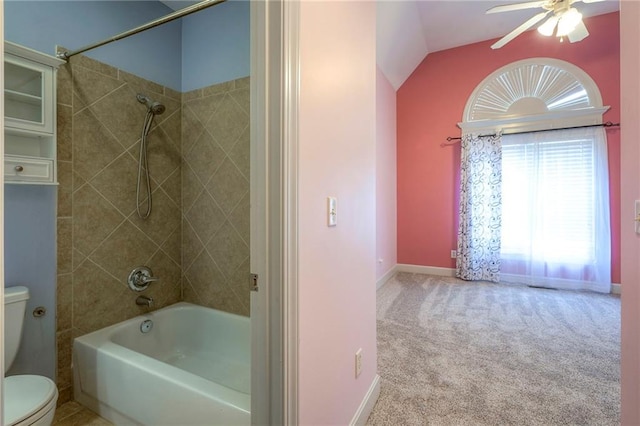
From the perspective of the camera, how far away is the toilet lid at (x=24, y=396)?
1.16 meters

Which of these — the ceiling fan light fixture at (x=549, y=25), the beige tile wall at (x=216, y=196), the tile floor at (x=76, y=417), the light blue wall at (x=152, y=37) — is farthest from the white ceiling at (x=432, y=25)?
the tile floor at (x=76, y=417)

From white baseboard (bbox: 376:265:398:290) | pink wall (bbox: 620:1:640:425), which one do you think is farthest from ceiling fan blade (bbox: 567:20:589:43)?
white baseboard (bbox: 376:265:398:290)

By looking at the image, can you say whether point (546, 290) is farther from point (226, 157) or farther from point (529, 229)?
point (226, 157)

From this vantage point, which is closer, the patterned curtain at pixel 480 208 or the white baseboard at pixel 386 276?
the white baseboard at pixel 386 276

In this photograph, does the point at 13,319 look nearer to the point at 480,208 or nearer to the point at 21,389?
the point at 21,389

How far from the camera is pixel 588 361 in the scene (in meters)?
2.09

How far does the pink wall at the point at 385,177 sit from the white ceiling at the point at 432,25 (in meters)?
0.34

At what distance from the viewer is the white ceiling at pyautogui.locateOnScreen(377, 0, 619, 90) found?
3295 millimetres

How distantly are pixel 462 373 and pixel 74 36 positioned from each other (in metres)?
3.22

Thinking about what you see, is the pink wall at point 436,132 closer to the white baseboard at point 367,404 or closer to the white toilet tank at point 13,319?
the white baseboard at point 367,404

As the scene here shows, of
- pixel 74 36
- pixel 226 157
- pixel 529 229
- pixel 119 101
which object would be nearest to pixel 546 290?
pixel 529 229

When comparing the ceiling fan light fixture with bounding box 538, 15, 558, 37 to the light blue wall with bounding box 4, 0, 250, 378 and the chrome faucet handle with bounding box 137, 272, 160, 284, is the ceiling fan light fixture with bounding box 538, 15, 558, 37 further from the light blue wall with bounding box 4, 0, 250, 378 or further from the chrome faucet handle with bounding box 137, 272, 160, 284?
the chrome faucet handle with bounding box 137, 272, 160, 284

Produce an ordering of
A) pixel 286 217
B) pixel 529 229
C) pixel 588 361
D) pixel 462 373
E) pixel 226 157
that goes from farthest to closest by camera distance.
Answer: pixel 529 229 → pixel 226 157 → pixel 588 361 → pixel 462 373 → pixel 286 217

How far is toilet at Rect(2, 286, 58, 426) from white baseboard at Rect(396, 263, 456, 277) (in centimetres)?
419
